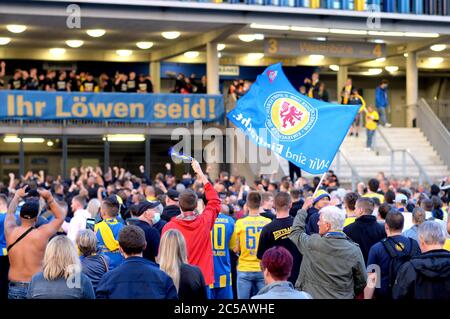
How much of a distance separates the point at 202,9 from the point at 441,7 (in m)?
9.08

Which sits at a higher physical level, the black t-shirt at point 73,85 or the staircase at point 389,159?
the black t-shirt at point 73,85

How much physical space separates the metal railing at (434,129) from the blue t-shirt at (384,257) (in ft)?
74.5

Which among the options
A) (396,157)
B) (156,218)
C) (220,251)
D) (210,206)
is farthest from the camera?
(396,157)

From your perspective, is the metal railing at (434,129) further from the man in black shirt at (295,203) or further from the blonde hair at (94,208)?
the blonde hair at (94,208)

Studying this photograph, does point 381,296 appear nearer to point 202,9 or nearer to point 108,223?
point 108,223

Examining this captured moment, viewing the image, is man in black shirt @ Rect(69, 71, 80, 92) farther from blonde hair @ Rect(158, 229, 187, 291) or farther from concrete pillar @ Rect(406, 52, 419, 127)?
blonde hair @ Rect(158, 229, 187, 291)

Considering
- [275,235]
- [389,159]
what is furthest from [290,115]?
[389,159]

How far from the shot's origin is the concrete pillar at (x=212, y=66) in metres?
30.4

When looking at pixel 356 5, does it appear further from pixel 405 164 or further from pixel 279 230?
pixel 279 230

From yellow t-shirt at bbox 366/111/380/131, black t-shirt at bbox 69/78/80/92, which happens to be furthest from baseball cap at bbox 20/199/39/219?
yellow t-shirt at bbox 366/111/380/131

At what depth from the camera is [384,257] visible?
9094 mm

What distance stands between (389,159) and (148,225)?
21292 mm

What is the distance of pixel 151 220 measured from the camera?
10789 millimetres

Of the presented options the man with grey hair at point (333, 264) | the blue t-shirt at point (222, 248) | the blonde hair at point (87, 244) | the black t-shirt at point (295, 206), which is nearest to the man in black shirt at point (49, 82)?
the black t-shirt at point (295, 206)
